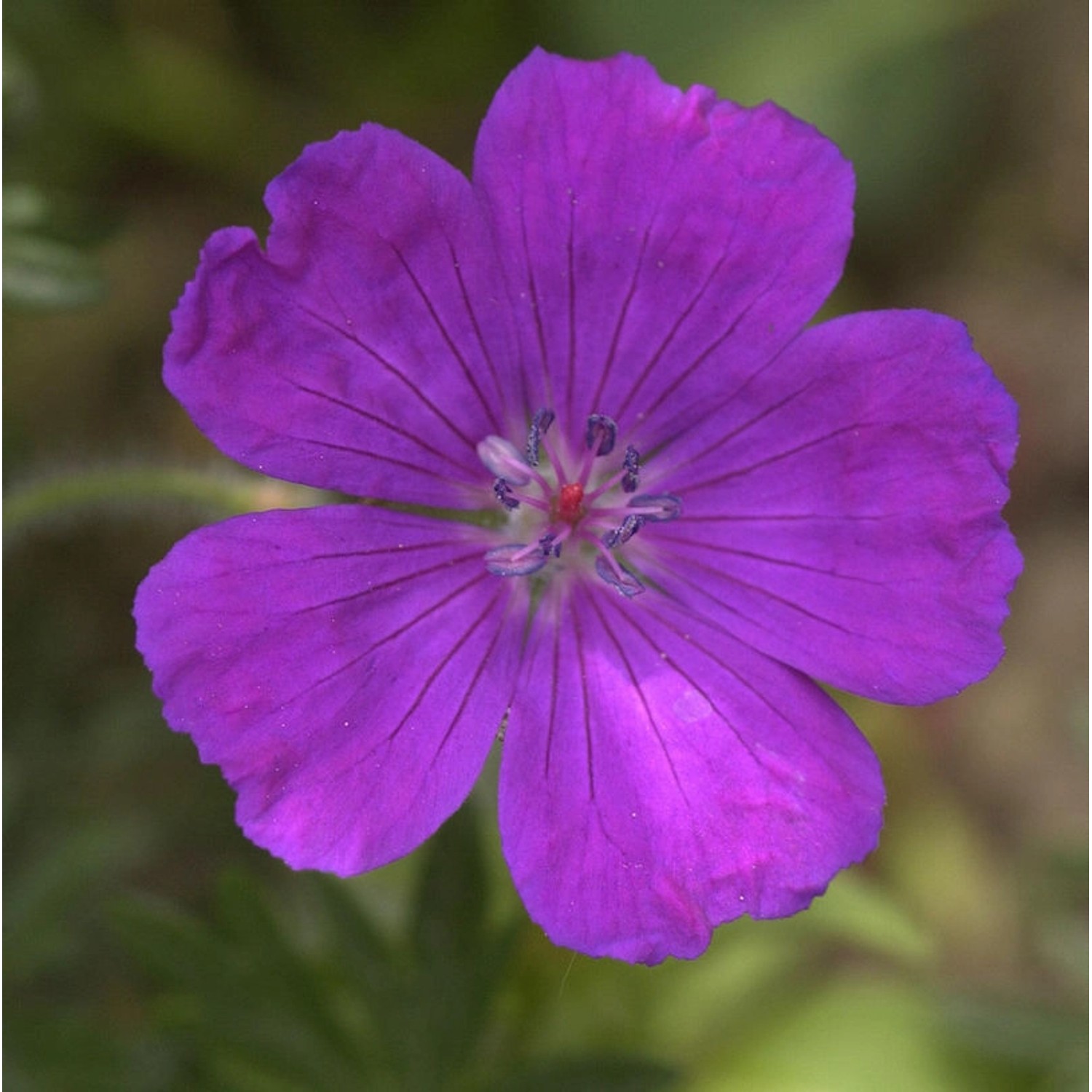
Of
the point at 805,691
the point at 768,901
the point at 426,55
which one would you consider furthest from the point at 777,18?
the point at 768,901

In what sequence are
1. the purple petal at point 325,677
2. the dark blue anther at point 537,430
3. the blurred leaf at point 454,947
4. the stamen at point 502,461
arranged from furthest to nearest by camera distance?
the blurred leaf at point 454,947 → the stamen at point 502,461 → the dark blue anther at point 537,430 → the purple petal at point 325,677

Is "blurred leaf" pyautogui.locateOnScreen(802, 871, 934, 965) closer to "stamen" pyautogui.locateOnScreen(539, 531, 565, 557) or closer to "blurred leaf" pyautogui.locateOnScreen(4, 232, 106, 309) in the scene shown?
"stamen" pyautogui.locateOnScreen(539, 531, 565, 557)

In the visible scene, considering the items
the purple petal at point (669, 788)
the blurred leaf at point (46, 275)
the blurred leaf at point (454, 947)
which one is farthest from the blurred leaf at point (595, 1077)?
the blurred leaf at point (46, 275)

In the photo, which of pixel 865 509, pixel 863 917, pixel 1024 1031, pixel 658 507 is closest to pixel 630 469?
pixel 658 507

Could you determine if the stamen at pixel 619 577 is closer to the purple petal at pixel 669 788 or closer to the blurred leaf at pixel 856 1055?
the purple petal at pixel 669 788

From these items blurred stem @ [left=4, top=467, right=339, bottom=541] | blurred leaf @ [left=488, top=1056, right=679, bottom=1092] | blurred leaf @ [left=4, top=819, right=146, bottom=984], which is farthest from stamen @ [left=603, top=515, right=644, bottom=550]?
blurred leaf @ [left=4, top=819, right=146, bottom=984]

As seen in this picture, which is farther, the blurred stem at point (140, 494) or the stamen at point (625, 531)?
the blurred stem at point (140, 494)

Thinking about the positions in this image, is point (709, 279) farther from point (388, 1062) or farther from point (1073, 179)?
point (1073, 179)
